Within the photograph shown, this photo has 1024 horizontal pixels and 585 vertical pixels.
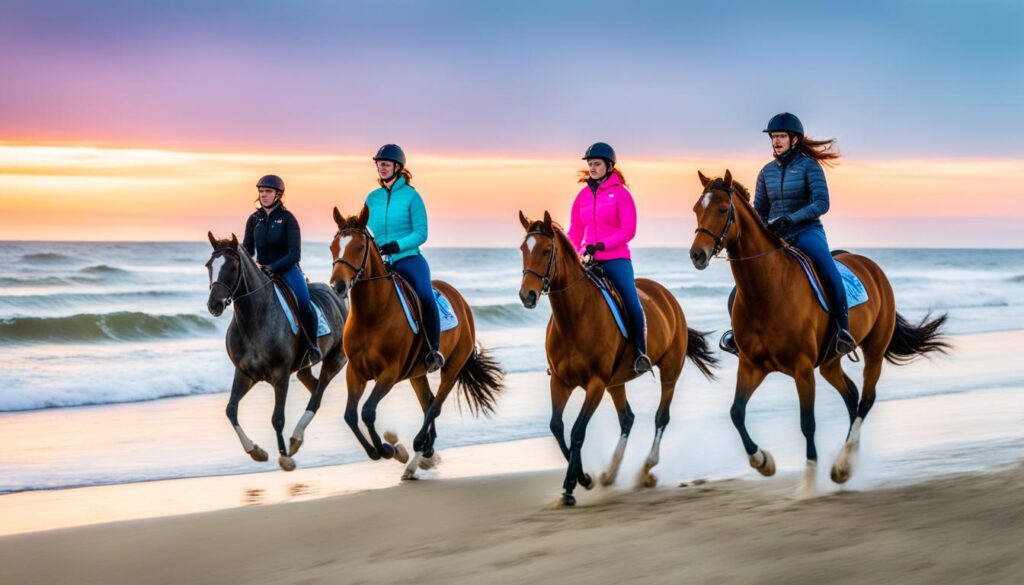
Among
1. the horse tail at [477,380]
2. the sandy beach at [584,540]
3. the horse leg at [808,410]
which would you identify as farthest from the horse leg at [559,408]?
the horse tail at [477,380]

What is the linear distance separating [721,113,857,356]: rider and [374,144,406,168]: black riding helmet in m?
2.91

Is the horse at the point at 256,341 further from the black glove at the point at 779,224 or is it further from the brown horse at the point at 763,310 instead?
the black glove at the point at 779,224

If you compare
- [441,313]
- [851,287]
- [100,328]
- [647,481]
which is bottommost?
[100,328]

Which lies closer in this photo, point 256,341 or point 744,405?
point 744,405

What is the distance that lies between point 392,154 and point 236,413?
2571 mm

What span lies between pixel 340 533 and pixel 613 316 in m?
2.47

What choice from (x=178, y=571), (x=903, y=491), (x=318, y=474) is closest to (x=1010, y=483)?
(x=903, y=491)

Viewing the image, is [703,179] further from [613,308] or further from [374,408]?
[374,408]

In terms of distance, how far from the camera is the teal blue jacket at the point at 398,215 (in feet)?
30.7

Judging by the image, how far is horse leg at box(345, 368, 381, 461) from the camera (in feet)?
29.4

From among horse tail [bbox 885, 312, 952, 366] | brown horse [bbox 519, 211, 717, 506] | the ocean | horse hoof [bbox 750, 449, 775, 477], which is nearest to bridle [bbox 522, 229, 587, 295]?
brown horse [bbox 519, 211, 717, 506]

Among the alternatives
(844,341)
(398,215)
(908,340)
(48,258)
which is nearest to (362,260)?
(398,215)

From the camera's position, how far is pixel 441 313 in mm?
9695

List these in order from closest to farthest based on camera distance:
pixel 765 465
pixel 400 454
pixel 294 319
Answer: pixel 765 465
pixel 400 454
pixel 294 319
